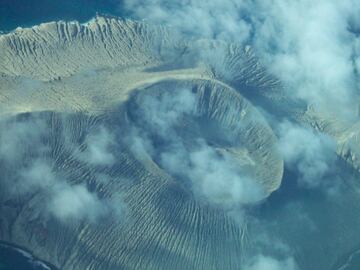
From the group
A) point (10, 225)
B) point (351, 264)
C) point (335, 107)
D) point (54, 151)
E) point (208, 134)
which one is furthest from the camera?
point (335, 107)

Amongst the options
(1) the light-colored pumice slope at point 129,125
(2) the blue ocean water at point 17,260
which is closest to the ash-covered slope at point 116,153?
(1) the light-colored pumice slope at point 129,125

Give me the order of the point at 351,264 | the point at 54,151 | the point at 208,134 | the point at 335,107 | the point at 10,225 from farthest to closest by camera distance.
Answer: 1. the point at 335,107
2. the point at 208,134
3. the point at 351,264
4. the point at 54,151
5. the point at 10,225

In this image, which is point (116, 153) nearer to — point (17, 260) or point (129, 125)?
point (129, 125)

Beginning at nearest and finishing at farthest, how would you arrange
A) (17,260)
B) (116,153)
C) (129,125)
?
(17,260) < (116,153) < (129,125)

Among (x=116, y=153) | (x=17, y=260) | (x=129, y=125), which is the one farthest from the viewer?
(x=129, y=125)

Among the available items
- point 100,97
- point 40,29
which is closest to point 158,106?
point 100,97

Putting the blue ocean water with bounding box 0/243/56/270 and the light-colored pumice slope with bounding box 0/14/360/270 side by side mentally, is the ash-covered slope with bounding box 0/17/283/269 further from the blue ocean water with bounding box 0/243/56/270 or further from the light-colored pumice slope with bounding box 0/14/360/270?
the blue ocean water with bounding box 0/243/56/270

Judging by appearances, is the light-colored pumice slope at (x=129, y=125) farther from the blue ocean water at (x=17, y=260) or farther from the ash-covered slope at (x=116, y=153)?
the blue ocean water at (x=17, y=260)

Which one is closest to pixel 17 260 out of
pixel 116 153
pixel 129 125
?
pixel 116 153

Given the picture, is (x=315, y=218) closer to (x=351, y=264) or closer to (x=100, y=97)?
(x=351, y=264)
